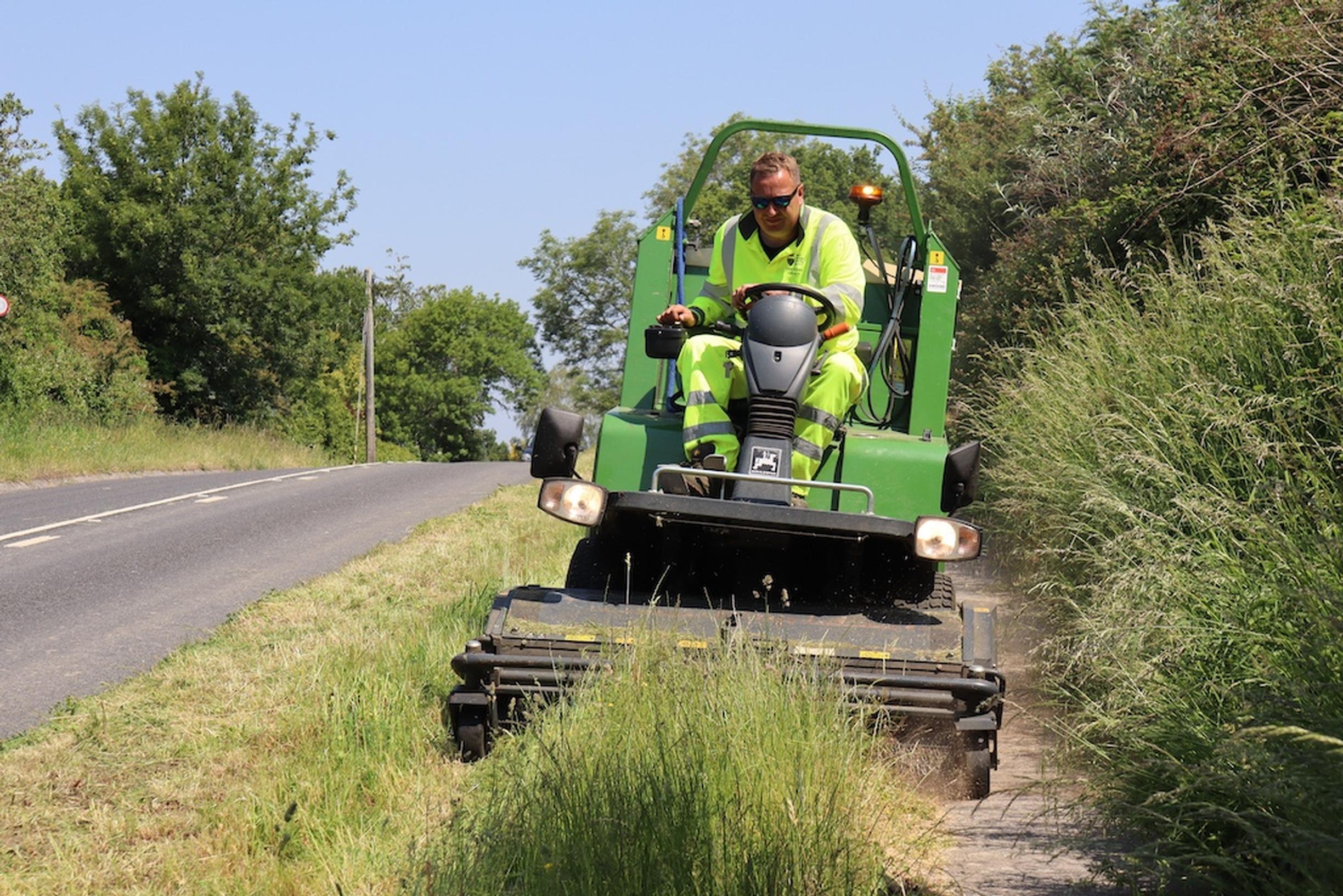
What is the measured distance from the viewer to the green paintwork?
6.56 metres

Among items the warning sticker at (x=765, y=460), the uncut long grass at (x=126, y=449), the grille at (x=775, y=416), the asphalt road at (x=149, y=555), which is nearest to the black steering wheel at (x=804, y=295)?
the grille at (x=775, y=416)

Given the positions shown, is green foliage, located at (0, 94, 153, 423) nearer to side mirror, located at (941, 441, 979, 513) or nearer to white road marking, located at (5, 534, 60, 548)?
white road marking, located at (5, 534, 60, 548)

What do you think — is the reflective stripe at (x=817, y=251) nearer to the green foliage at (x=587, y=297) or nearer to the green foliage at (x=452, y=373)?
the green foliage at (x=587, y=297)

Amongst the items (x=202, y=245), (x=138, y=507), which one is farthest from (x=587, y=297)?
(x=138, y=507)

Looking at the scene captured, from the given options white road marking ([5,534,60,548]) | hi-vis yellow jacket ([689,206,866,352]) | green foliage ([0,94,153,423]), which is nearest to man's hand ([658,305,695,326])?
hi-vis yellow jacket ([689,206,866,352])

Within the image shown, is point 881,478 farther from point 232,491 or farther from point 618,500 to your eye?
point 232,491

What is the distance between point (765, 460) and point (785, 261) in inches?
51.4

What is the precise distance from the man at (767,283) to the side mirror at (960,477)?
1.55 feet

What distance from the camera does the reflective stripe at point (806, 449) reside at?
253 inches

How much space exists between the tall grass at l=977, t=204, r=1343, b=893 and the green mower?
0.50m

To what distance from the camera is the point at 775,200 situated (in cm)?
703

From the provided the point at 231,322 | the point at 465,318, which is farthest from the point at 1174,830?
the point at 465,318

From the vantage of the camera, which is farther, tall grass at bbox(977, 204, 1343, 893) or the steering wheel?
the steering wheel

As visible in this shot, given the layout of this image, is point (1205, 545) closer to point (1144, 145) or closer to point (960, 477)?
point (960, 477)
